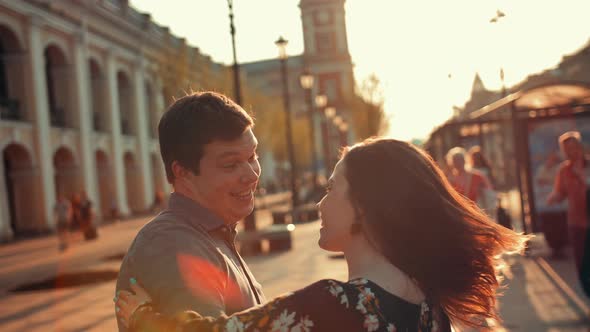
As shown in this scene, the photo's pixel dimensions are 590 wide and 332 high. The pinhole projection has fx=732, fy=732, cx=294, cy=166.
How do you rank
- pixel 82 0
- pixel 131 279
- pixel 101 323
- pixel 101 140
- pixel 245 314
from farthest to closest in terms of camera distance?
pixel 101 140, pixel 82 0, pixel 101 323, pixel 131 279, pixel 245 314

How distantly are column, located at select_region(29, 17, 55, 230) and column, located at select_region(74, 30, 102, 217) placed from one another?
3395 mm

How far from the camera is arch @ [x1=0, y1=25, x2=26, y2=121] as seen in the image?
28234 mm

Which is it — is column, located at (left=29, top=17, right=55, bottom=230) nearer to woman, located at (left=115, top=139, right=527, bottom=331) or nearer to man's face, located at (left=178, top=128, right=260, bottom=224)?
man's face, located at (left=178, top=128, right=260, bottom=224)

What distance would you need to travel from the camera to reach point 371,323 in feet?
5.80

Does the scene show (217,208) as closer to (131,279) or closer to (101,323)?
(131,279)

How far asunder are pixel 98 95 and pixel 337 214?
36.9 meters

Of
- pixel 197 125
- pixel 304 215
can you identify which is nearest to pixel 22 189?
pixel 304 215

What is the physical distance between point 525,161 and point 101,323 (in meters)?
7.77

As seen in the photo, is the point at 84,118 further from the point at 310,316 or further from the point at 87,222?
the point at 310,316

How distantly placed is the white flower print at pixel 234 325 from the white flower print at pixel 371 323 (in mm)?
299

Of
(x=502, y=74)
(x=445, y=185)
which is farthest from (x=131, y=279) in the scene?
(x=502, y=74)

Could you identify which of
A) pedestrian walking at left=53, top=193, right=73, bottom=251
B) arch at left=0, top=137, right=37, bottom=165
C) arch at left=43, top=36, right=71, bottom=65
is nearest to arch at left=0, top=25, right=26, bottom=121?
arch at left=0, top=137, right=37, bottom=165

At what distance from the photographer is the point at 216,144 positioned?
2.25 m

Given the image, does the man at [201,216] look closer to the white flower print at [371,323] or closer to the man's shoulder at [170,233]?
the man's shoulder at [170,233]
